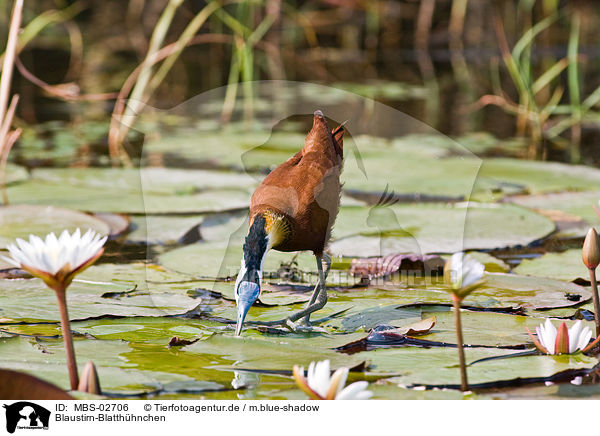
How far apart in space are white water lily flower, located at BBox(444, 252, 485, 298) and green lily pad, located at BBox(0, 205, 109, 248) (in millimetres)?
1910

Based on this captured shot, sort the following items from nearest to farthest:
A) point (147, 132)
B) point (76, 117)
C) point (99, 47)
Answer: point (147, 132), point (76, 117), point (99, 47)

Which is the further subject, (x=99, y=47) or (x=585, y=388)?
(x=99, y=47)

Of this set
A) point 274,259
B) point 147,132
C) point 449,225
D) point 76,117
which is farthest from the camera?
point 76,117

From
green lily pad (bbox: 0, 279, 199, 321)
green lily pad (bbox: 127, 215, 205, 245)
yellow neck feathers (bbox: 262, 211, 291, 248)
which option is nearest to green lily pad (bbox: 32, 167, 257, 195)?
green lily pad (bbox: 127, 215, 205, 245)

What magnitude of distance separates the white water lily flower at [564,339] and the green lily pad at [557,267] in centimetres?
73

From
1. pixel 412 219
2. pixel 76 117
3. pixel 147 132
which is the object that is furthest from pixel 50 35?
pixel 412 219

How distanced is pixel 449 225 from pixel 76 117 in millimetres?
3447

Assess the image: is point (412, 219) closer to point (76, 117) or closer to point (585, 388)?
point (585, 388)

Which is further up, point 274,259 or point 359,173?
point 359,173

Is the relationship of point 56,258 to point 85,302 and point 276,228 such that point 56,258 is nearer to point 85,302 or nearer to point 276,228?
point 276,228

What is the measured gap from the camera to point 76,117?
232 inches

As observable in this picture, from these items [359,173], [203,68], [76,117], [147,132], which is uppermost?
[203,68]

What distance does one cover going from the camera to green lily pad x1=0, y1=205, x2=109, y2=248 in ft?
10.7

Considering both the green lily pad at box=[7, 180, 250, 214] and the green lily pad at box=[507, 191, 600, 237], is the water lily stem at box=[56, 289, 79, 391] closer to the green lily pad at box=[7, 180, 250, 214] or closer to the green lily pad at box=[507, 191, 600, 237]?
the green lily pad at box=[7, 180, 250, 214]
